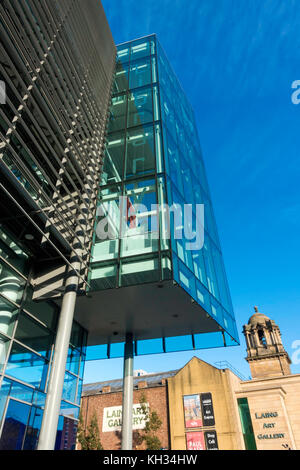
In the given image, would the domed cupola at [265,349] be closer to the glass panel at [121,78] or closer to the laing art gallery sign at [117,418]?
the laing art gallery sign at [117,418]

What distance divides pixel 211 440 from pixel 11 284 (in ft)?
113

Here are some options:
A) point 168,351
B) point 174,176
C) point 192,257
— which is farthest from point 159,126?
point 168,351

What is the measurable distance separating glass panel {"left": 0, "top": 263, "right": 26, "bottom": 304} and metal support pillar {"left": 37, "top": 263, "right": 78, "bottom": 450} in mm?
1586

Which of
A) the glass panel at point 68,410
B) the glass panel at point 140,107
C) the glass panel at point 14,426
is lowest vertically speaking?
the glass panel at point 14,426

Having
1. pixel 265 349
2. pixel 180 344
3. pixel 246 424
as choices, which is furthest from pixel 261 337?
pixel 180 344

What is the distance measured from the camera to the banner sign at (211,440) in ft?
117

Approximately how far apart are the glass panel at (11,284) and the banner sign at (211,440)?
33.7m

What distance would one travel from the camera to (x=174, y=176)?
583 inches

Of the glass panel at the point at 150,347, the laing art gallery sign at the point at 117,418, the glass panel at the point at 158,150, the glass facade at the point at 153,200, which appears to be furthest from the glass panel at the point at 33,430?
the laing art gallery sign at the point at 117,418

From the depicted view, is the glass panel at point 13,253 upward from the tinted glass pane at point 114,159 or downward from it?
downward

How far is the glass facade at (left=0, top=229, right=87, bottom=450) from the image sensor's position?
9.48 m

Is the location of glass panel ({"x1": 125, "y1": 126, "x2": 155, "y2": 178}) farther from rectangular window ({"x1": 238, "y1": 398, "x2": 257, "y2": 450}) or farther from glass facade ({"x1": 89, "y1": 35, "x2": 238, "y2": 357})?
rectangular window ({"x1": 238, "y1": 398, "x2": 257, "y2": 450})

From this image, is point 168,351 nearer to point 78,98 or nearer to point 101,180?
point 101,180

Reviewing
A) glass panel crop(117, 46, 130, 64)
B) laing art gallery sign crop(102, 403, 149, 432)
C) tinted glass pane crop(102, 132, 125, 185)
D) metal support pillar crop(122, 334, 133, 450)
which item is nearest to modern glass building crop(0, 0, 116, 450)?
tinted glass pane crop(102, 132, 125, 185)
